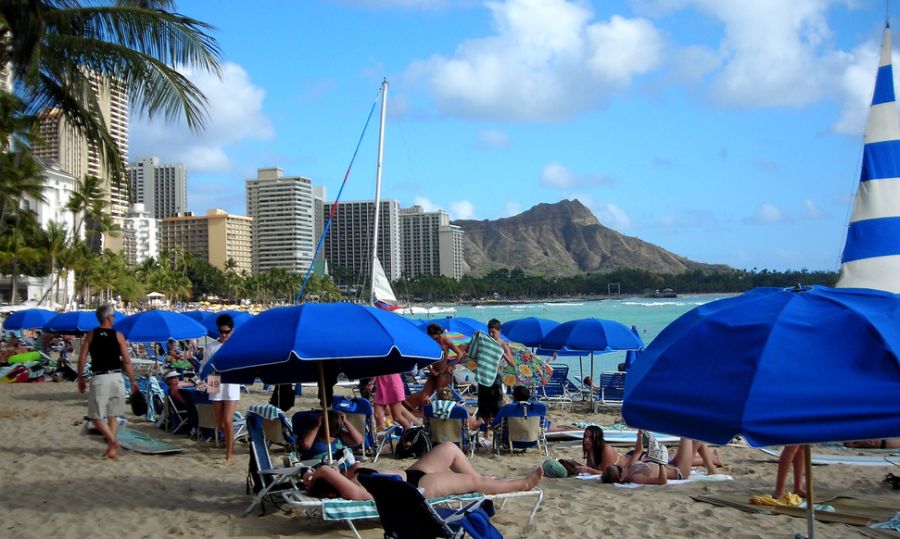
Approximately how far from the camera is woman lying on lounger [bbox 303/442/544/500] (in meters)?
5.80

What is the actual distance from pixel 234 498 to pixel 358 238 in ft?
473

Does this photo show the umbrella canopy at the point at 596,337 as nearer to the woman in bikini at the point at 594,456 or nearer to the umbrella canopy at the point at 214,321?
the woman in bikini at the point at 594,456

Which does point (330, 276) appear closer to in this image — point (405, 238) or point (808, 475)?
point (405, 238)

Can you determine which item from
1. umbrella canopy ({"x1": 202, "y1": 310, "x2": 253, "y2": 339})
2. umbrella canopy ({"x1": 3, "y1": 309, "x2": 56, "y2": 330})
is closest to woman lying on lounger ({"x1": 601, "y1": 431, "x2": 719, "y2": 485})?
umbrella canopy ({"x1": 202, "y1": 310, "x2": 253, "y2": 339})

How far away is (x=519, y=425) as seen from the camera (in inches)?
376

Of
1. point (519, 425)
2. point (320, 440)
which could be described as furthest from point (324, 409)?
point (519, 425)

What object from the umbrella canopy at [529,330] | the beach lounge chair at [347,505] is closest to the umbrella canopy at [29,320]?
the umbrella canopy at [529,330]

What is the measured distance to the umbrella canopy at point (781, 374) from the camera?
9.48ft

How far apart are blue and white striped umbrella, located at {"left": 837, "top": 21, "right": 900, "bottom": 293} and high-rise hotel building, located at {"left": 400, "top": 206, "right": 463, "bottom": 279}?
167 meters

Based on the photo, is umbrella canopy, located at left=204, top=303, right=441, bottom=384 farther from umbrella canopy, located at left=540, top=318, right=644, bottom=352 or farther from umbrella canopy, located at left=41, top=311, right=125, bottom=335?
umbrella canopy, located at left=41, top=311, right=125, bottom=335

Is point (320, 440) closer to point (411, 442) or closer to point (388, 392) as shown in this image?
point (411, 442)

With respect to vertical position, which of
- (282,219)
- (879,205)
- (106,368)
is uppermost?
(282,219)

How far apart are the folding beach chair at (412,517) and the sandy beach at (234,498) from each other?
101cm

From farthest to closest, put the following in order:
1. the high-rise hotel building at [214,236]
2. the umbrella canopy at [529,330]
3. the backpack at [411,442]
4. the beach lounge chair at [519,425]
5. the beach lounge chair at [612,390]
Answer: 1. the high-rise hotel building at [214,236]
2. the umbrella canopy at [529,330]
3. the beach lounge chair at [612,390]
4. the beach lounge chair at [519,425]
5. the backpack at [411,442]
